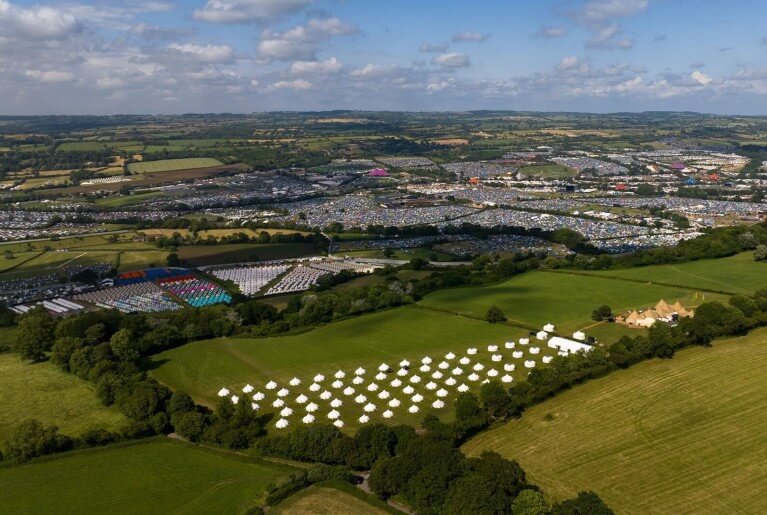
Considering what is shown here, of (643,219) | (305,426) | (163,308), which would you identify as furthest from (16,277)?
(643,219)

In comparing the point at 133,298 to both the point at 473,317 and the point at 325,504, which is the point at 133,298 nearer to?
the point at 473,317

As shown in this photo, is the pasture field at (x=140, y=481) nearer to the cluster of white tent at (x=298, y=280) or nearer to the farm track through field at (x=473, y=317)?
the farm track through field at (x=473, y=317)

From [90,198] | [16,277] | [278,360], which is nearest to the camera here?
[278,360]

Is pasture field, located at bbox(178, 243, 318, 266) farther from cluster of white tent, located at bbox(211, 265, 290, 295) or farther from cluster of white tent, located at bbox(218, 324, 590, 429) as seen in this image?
Answer: cluster of white tent, located at bbox(218, 324, 590, 429)

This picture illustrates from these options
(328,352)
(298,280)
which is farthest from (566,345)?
(298,280)

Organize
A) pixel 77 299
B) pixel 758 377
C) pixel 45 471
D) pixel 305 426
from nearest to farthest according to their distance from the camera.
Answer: pixel 45 471
pixel 305 426
pixel 758 377
pixel 77 299

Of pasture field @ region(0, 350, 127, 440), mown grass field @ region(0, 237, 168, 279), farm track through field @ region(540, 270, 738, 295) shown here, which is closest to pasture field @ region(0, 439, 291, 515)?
pasture field @ region(0, 350, 127, 440)

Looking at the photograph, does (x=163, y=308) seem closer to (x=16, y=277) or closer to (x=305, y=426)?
(x=16, y=277)
